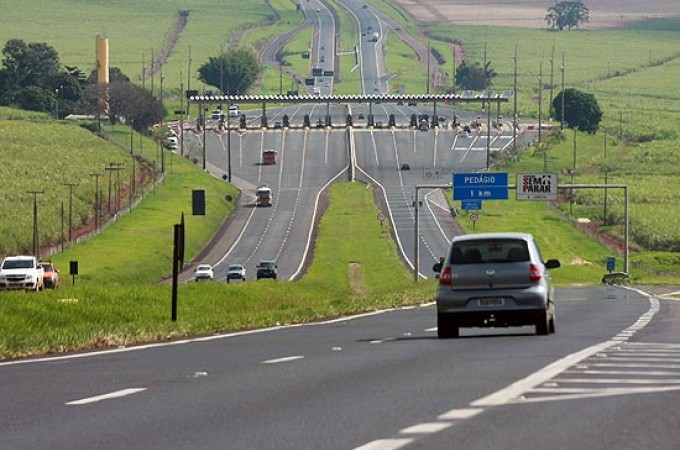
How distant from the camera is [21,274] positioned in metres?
84.9

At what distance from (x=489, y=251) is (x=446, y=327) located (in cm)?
156

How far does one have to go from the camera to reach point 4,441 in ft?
47.8

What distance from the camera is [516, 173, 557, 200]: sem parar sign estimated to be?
114 meters

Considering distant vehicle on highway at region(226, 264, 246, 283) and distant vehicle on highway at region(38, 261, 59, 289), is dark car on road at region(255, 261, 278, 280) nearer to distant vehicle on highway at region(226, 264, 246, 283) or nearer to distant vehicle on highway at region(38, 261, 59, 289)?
distant vehicle on highway at region(226, 264, 246, 283)

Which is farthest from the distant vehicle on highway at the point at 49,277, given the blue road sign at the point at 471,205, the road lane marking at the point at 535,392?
the road lane marking at the point at 535,392

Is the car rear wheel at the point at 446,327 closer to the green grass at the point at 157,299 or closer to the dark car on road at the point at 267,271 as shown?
the green grass at the point at 157,299

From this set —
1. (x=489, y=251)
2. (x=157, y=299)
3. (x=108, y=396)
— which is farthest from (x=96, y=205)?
(x=108, y=396)

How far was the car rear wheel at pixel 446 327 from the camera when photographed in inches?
1320

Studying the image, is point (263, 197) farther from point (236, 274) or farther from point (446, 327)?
point (446, 327)

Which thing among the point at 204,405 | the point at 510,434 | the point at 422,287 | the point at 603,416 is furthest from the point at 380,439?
the point at 422,287

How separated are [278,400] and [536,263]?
16283 mm

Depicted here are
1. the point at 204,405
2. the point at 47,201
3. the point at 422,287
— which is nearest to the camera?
the point at 204,405

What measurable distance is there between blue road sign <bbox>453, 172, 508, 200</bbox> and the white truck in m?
35.4

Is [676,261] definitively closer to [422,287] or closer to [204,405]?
[422,287]
